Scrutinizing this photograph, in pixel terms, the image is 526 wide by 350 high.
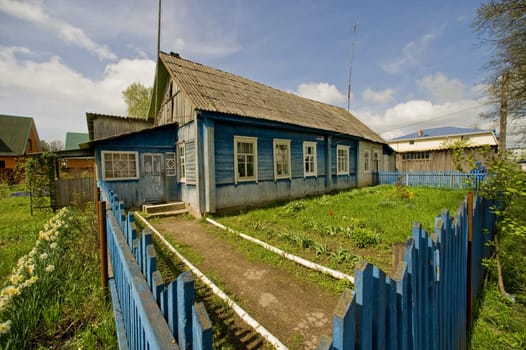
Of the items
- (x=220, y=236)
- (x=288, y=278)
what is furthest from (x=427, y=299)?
(x=220, y=236)

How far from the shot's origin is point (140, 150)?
30.8 feet

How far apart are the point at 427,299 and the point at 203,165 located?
23.4 feet

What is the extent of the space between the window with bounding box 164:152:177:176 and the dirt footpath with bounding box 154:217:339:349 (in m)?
5.99

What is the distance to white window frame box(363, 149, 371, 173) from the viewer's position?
52.0ft

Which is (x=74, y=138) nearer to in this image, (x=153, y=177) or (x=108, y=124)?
(x=108, y=124)

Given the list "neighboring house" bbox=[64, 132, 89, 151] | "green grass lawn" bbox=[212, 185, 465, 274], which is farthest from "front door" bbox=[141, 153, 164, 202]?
"neighboring house" bbox=[64, 132, 89, 151]

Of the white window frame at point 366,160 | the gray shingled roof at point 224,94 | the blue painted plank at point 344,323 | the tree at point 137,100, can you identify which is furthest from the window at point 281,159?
the tree at point 137,100

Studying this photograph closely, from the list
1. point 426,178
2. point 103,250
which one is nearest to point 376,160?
point 426,178

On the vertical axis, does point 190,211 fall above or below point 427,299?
below

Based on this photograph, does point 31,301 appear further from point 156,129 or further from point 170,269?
point 156,129

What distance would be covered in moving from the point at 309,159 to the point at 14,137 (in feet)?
112

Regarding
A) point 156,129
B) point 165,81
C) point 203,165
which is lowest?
point 203,165

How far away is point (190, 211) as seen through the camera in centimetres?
863

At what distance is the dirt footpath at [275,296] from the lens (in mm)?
2582
